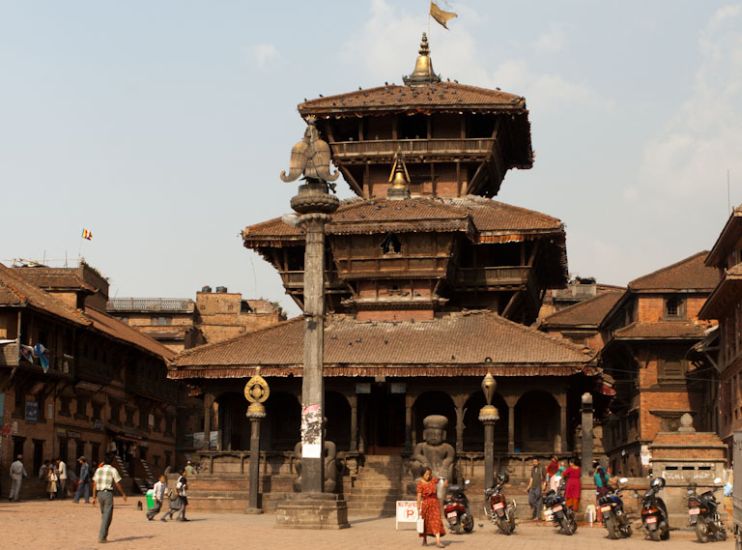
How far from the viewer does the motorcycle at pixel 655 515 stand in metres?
30.2

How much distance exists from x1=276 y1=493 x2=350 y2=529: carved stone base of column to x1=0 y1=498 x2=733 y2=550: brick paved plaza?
1.48 ft

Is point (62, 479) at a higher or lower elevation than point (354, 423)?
lower

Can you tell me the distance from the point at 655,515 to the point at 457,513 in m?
5.10

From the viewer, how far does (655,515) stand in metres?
30.1

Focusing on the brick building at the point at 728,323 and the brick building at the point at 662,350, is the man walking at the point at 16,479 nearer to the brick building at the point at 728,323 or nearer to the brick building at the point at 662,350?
the brick building at the point at 728,323

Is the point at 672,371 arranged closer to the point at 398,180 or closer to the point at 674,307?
the point at 674,307

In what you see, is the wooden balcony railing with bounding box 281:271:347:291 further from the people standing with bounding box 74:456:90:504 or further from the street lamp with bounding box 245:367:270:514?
the street lamp with bounding box 245:367:270:514

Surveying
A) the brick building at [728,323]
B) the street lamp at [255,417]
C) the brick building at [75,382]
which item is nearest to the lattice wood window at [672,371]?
the brick building at [728,323]

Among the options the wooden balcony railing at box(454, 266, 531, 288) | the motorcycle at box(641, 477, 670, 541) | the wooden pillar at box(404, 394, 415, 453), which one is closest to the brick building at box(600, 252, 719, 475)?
the wooden balcony railing at box(454, 266, 531, 288)

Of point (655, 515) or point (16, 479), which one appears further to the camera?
point (16, 479)

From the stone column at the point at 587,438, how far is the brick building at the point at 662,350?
31998mm

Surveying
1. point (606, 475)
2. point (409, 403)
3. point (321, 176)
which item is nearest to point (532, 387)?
point (409, 403)

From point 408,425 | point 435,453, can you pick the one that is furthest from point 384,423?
point 435,453

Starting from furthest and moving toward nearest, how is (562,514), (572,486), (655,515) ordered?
(572,486) → (562,514) → (655,515)
